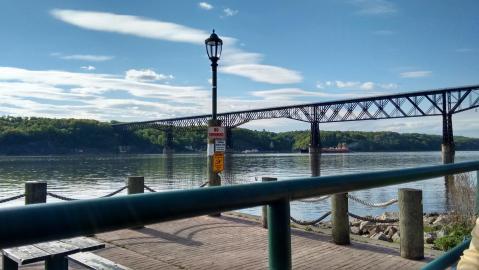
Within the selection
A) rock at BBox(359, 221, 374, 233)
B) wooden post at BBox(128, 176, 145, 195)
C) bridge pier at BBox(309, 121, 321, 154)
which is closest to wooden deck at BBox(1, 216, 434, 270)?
wooden post at BBox(128, 176, 145, 195)

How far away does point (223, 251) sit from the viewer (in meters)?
7.53

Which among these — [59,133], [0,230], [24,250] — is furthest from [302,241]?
[59,133]

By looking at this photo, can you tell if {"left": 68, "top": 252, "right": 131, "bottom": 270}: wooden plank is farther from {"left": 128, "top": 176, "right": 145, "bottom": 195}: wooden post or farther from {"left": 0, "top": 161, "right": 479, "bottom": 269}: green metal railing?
{"left": 128, "top": 176, "right": 145, "bottom": 195}: wooden post

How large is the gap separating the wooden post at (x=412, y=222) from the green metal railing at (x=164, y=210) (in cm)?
563

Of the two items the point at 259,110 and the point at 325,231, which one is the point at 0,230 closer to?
the point at 325,231

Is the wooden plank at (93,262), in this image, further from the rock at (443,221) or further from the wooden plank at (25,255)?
the rock at (443,221)

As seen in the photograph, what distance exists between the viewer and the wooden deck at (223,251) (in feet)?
22.1

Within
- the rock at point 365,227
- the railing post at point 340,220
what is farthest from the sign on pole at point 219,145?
the rock at point 365,227

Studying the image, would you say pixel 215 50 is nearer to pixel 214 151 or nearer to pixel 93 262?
pixel 214 151

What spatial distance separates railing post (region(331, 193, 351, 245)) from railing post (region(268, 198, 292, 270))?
6914 millimetres

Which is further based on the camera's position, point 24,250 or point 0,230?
point 24,250

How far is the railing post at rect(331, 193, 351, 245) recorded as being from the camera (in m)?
8.03

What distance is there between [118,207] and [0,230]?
0.22 m

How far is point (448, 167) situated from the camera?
269 centimetres
